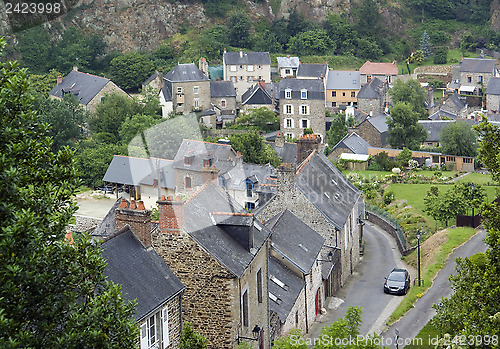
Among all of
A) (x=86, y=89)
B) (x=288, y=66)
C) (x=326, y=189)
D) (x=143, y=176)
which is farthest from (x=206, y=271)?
(x=288, y=66)

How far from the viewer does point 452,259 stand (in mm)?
29688

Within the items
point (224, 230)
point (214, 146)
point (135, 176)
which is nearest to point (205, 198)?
point (224, 230)

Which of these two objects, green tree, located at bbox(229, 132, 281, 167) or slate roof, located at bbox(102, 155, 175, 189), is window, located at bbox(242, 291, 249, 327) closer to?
slate roof, located at bbox(102, 155, 175, 189)

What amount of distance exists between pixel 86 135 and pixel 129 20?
109 feet

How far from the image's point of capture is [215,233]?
17.0m

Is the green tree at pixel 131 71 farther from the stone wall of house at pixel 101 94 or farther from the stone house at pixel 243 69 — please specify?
the stone wall of house at pixel 101 94

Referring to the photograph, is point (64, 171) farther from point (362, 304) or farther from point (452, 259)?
point (452, 259)

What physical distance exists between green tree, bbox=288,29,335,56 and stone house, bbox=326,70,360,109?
13.9 metres

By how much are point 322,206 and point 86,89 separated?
42075 millimetres

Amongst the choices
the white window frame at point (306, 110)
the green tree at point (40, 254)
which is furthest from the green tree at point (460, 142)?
the green tree at point (40, 254)

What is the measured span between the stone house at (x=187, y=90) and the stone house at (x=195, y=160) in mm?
23024

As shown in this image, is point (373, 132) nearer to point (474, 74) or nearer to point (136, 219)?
point (474, 74)

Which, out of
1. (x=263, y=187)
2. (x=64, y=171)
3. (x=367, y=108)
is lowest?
(x=367, y=108)

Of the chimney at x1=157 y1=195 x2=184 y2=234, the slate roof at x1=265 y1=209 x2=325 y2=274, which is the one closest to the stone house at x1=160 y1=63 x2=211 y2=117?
the slate roof at x1=265 y1=209 x2=325 y2=274
